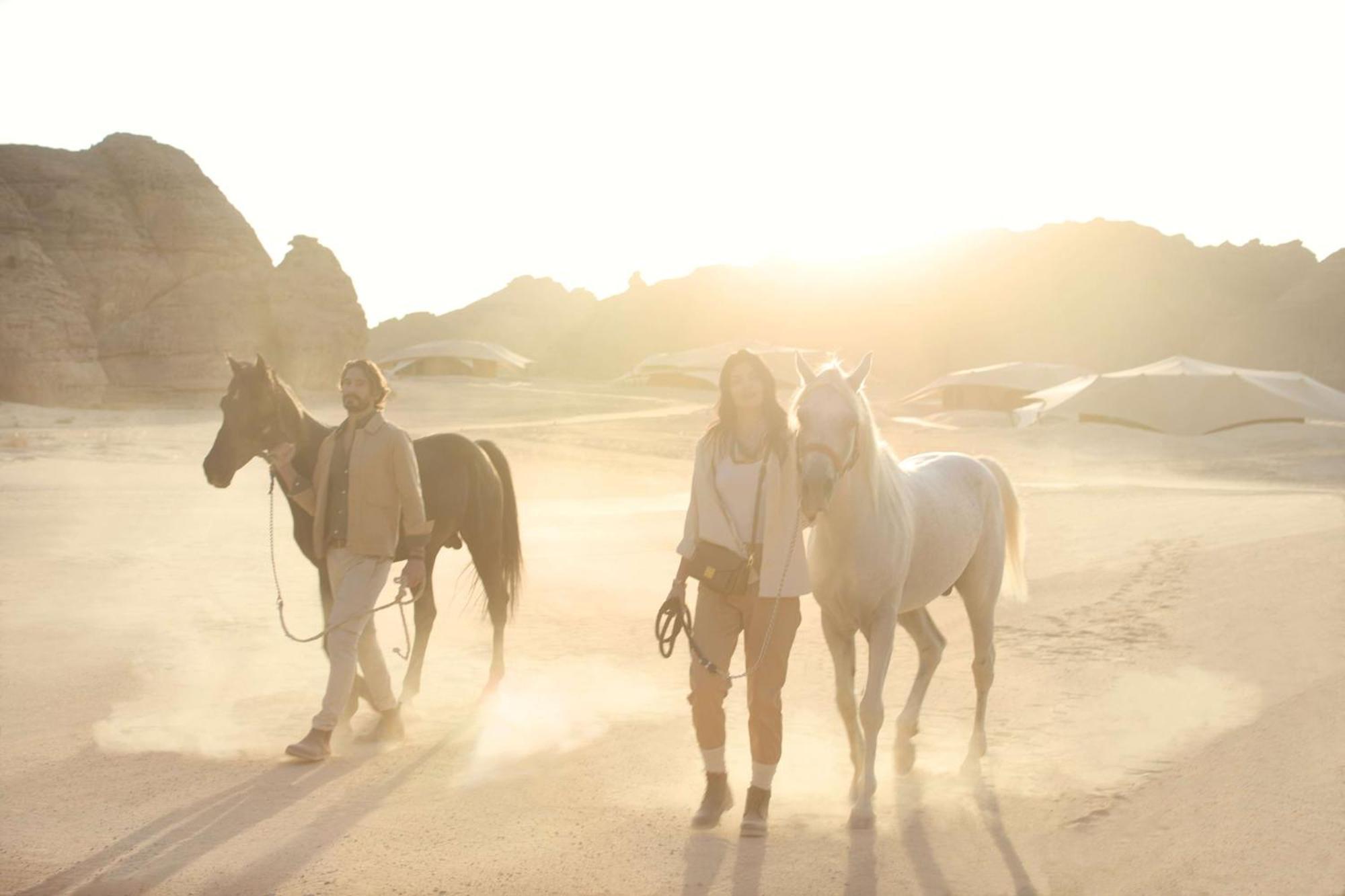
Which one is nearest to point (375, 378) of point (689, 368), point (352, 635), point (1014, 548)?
point (352, 635)

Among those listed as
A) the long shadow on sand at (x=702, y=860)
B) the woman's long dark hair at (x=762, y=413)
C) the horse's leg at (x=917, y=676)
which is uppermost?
the woman's long dark hair at (x=762, y=413)

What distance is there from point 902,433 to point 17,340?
28.2 metres

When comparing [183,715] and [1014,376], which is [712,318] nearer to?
[1014,376]

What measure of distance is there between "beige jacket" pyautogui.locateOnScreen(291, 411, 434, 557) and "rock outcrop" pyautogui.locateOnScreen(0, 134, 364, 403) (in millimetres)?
36733

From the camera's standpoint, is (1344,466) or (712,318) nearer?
(1344,466)

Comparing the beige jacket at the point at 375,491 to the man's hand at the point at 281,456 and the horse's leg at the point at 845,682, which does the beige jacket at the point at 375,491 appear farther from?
the horse's leg at the point at 845,682

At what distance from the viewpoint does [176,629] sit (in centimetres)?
960

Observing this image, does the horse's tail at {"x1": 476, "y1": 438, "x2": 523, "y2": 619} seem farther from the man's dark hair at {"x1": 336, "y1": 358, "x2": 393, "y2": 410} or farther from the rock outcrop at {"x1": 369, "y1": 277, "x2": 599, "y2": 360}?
the rock outcrop at {"x1": 369, "y1": 277, "x2": 599, "y2": 360}

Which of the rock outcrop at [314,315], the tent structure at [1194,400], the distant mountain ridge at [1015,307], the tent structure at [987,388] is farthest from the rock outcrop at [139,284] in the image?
the distant mountain ridge at [1015,307]

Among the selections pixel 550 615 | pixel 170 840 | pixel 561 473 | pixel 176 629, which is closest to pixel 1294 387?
pixel 561 473

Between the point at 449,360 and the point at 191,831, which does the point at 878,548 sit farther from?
the point at 449,360

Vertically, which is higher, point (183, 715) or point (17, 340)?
point (17, 340)

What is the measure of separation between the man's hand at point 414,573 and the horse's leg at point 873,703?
245cm

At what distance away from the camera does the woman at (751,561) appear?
5.13 metres
